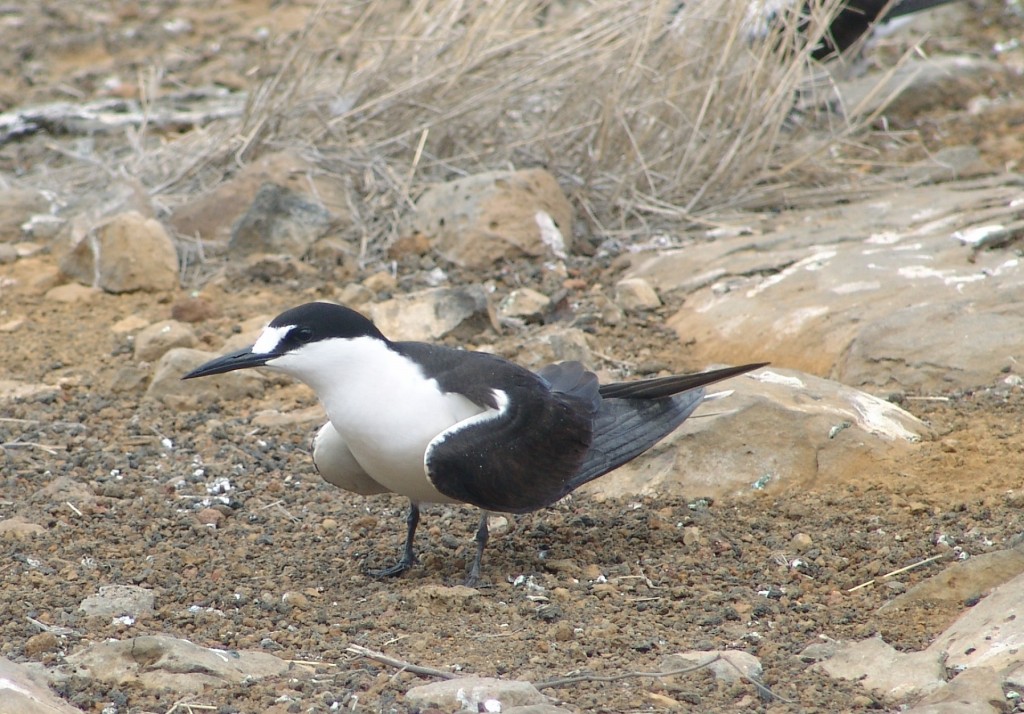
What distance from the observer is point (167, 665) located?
116 inches

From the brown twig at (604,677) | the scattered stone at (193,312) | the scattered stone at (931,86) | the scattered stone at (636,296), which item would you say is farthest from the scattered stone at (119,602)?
the scattered stone at (931,86)

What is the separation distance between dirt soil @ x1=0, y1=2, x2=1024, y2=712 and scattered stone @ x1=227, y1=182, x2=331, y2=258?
126cm

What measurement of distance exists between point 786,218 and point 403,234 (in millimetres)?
1980

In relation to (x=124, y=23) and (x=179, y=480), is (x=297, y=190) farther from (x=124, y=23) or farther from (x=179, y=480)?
(x=124, y=23)

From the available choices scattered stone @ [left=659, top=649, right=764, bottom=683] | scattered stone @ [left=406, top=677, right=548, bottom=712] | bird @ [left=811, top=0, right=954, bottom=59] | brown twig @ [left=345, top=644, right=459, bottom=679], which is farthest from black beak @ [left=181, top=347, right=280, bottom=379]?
bird @ [left=811, top=0, right=954, bottom=59]

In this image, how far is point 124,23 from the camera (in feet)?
34.3

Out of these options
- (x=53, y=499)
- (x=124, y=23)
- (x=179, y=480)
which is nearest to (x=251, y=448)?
(x=179, y=480)

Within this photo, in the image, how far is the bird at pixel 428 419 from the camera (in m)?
3.63

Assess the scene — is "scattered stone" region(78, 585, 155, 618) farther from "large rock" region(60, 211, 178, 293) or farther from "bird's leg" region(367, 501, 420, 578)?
"large rock" region(60, 211, 178, 293)

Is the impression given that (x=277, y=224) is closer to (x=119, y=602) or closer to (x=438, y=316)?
(x=438, y=316)

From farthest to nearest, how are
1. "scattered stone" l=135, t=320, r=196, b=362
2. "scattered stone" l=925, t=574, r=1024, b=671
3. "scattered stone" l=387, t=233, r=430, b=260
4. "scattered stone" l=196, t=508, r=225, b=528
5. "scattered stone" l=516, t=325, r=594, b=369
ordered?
"scattered stone" l=387, t=233, r=430, b=260
"scattered stone" l=135, t=320, r=196, b=362
"scattered stone" l=516, t=325, r=594, b=369
"scattered stone" l=196, t=508, r=225, b=528
"scattered stone" l=925, t=574, r=1024, b=671

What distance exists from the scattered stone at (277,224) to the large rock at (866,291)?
1.64 m

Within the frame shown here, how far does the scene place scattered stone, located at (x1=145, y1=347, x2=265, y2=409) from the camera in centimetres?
520

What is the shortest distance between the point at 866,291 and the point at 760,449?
150 centimetres
